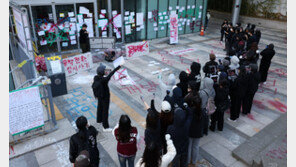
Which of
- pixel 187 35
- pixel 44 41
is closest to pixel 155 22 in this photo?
pixel 187 35

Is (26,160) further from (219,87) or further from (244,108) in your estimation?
(244,108)

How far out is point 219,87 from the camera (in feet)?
20.0

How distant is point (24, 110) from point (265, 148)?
6336 millimetres

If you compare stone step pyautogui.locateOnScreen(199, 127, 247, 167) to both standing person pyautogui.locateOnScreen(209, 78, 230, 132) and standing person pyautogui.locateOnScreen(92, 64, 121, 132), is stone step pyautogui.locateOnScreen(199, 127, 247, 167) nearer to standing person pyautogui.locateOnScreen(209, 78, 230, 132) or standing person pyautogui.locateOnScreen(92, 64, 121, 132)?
standing person pyautogui.locateOnScreen(209, 78, 230, 132)

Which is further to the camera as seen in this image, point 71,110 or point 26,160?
point 71,110

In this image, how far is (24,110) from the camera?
5.82 metres

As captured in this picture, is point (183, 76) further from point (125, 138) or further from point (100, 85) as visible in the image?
point (125, 138)

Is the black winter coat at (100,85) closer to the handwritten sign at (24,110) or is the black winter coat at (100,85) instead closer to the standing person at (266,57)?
the handwritten sign at (24,110)

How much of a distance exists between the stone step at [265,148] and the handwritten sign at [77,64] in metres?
7.64

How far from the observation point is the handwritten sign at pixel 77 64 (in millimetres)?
10023

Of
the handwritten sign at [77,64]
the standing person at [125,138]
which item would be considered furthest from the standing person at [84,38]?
the standing person at [125,138]

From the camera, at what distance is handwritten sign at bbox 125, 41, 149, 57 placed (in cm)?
1216

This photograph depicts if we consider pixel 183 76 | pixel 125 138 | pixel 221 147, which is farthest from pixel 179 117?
pixel 221 147

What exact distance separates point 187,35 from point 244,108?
1228 centimetres
